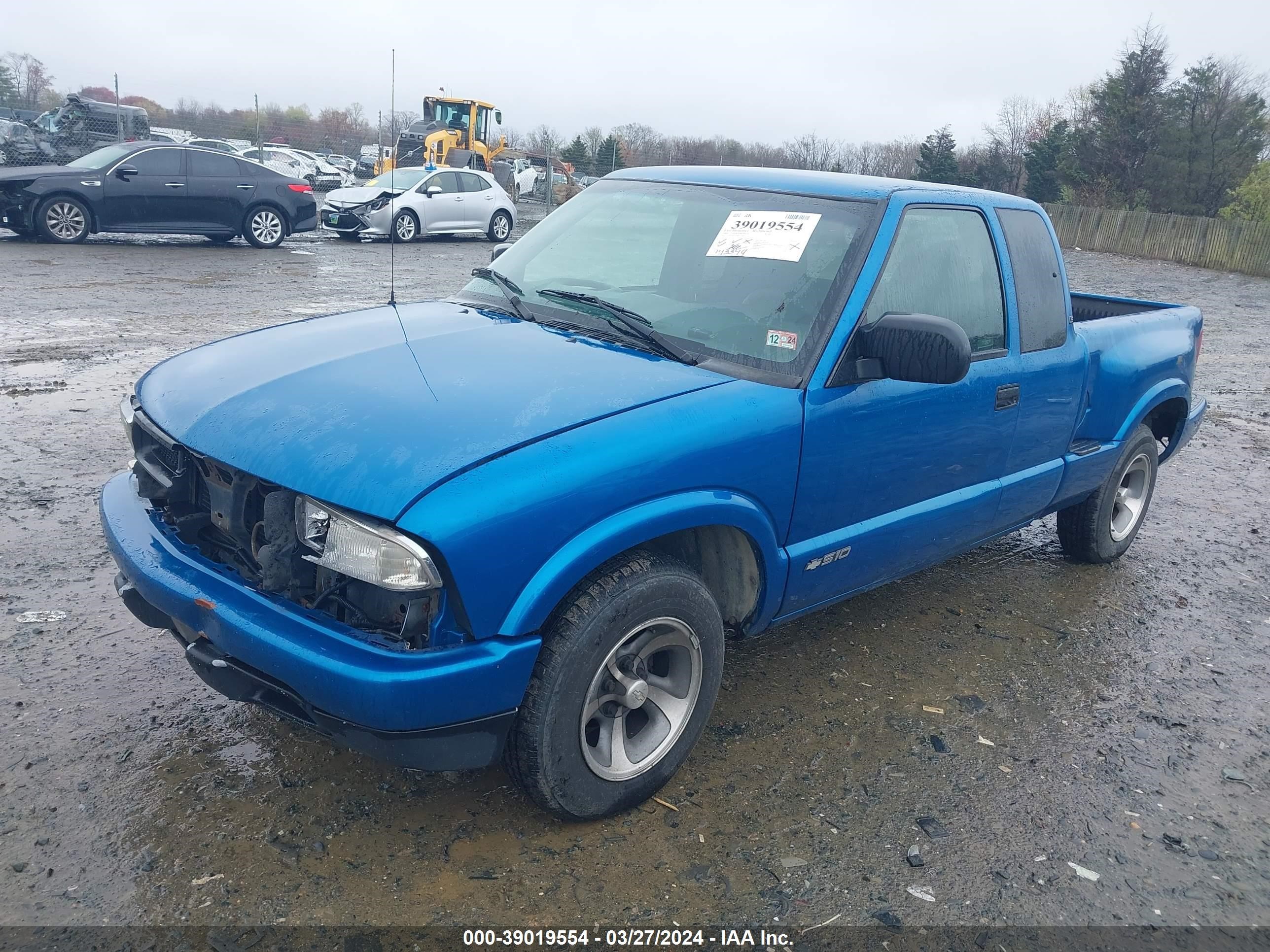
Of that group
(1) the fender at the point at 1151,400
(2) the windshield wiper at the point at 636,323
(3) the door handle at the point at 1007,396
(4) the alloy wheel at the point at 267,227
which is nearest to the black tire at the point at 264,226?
(4) the alloy wheel at the point at 267,227

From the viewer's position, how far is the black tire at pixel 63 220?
14156 millimetres

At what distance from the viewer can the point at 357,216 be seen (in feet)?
62.2

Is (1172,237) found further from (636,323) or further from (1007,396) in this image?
(636,323)

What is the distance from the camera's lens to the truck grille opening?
7.97ft

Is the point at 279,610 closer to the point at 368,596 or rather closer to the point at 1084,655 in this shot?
the point at 368,596

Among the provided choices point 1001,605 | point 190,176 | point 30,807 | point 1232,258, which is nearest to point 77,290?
point 190,176

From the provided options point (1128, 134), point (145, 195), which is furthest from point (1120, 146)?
point (145, 195)

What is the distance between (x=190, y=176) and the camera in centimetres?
1510

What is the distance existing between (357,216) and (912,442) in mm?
17494

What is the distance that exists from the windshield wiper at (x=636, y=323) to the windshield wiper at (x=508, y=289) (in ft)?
0.42

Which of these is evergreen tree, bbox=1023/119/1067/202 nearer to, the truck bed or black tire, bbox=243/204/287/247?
black tire, bbox=243/204/287/247

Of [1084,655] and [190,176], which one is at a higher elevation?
[190,176]

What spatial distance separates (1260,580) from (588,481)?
14.3 ft

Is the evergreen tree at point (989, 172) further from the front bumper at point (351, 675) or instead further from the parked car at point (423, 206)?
the front bumper at point (351, 675)
